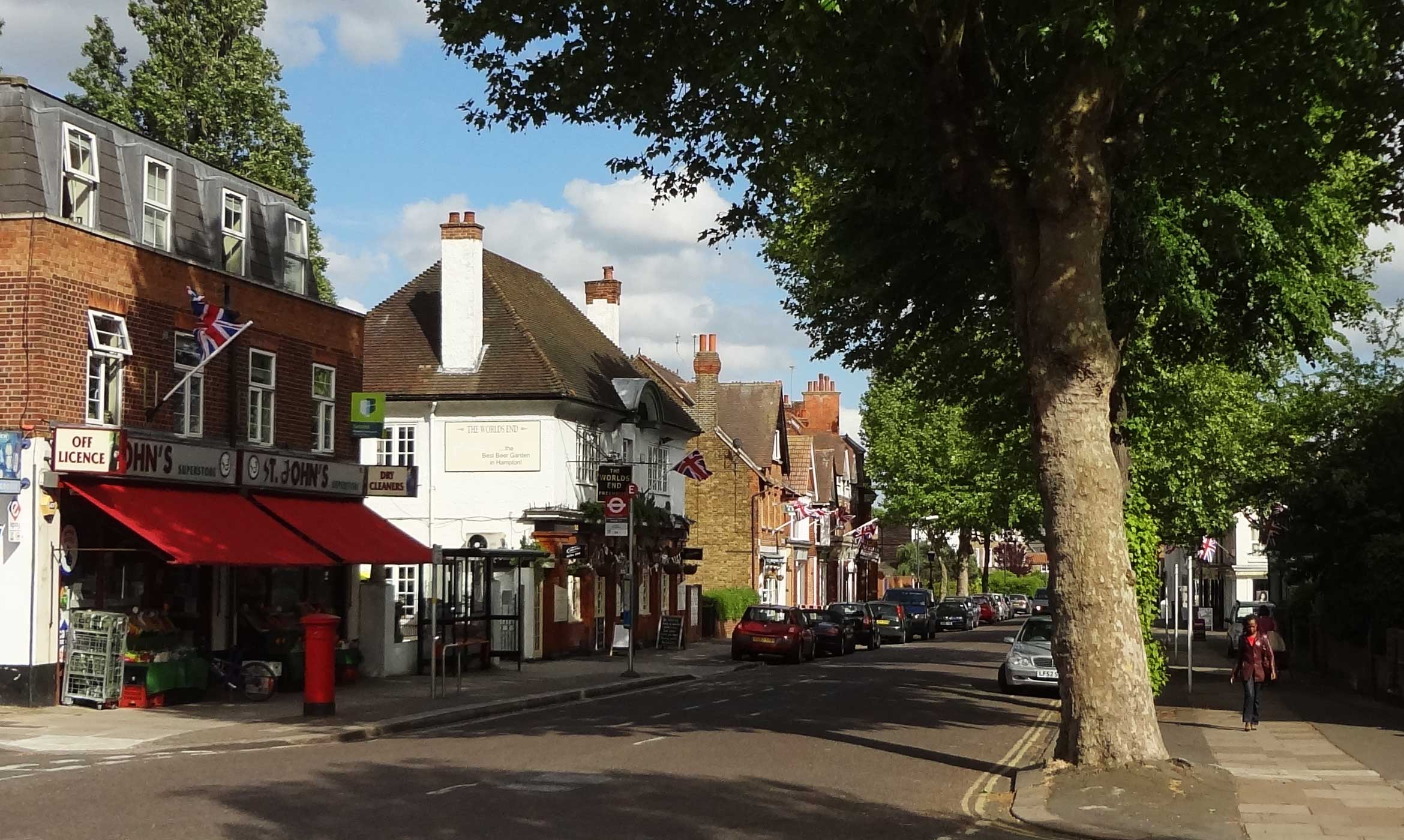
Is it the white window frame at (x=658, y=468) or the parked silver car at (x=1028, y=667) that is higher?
the white window frame at (x=658, y=468)

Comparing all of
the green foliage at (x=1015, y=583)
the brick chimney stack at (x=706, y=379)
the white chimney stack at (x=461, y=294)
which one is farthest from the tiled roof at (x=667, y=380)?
the green foliage at (x=1015, y=583)

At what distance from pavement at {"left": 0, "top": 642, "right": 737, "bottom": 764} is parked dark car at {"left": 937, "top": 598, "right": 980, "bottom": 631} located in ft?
134

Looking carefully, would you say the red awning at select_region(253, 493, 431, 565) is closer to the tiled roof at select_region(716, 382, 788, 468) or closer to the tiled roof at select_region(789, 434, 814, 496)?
the tiled roof at select_region(716, 382, 788, 468)

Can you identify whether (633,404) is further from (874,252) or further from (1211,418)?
(874,252)

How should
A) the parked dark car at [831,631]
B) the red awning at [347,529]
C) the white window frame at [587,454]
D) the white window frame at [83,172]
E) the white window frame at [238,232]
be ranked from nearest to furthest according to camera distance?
1. the white window frame at [83,172]
2. the red awning at [347,529]
3. the white window frame at [238,232]
4. the white window frame at [587,454]
5. the parked dark car at [831,631]

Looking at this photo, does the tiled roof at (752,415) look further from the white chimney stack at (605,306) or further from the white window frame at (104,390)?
the white window frame at (104,390)

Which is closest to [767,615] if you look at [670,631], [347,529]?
[670,631]

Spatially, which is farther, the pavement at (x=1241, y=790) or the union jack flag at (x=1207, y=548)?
the union jack flag at (x=1207, y=548)

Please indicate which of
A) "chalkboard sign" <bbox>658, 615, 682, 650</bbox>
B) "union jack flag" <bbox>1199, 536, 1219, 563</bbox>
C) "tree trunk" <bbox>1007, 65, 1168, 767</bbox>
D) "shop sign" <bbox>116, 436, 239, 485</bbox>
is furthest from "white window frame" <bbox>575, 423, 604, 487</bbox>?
"tree trunk" <bbox>1007, 65, 1168, 767</bbox>

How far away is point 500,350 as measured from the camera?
39688mm

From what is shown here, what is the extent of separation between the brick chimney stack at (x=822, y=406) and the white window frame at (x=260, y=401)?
7107cm

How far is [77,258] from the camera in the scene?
864 inches

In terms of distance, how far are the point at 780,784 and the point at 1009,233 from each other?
5.71 meters

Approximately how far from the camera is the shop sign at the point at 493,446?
38281 millimetres
